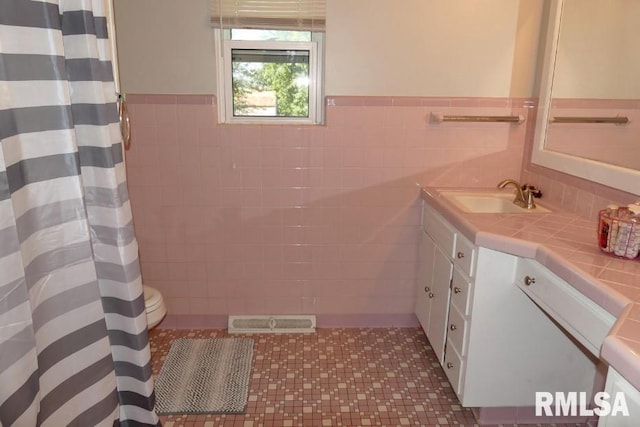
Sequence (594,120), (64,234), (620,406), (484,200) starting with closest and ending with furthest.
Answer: (620,406) < (64,234) < (594,120) < (484,200)

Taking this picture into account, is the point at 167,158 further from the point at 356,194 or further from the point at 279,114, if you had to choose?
the point at 356,194

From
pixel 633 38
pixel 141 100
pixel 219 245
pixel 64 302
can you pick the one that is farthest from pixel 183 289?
pixel 633 38

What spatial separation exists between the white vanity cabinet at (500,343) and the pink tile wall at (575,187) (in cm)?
48

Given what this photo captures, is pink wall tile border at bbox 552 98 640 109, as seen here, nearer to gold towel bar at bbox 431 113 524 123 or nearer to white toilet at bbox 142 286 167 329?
gold towel bar at bbox 431 113 524 123

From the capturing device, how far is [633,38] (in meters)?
1.71

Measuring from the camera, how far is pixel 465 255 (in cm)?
190

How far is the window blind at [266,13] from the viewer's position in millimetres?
2318

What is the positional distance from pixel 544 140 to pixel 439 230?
0.74 metres

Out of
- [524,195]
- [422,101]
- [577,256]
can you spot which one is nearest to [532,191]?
[524,195]

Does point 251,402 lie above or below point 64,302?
below

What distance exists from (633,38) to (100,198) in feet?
6.40

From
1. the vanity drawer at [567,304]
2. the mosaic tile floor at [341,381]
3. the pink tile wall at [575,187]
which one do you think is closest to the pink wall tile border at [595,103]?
the pink tile wall at [575,187]

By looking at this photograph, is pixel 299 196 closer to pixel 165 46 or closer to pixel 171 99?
pixel 171 99

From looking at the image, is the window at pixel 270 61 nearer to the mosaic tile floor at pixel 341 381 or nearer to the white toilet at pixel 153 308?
the white toilet at pixel 153 308
